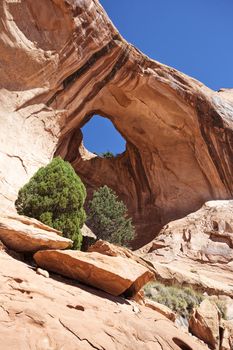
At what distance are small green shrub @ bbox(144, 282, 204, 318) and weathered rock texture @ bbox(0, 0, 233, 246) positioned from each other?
555 cm

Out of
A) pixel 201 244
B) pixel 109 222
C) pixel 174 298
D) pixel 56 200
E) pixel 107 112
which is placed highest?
pixel 107 112

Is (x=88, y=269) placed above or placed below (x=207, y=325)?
above

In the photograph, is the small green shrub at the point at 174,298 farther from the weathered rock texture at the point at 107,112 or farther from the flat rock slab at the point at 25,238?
the weathered rock texture at the point at 107,112

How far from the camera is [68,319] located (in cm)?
463

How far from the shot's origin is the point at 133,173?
85.7 ft

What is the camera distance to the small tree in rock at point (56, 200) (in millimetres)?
11992

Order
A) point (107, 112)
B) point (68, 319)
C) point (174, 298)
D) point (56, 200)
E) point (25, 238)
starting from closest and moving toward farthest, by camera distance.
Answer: point (68, 319), point (25, 238), point (174, 298), point (56, 200), point (107, 112)

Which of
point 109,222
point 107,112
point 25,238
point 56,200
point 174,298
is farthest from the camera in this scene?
point 107,112

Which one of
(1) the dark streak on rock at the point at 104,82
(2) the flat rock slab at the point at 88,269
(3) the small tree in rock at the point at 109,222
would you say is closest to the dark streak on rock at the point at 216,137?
(1) the dark streak on rock at the point at 104,82

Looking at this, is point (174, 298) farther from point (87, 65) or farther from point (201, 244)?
point (87, 65)

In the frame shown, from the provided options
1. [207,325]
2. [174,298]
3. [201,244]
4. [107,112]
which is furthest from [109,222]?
[207,325]

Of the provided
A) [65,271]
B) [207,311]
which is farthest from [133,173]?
[65,271]

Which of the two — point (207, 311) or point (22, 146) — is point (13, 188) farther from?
point (207, 311)

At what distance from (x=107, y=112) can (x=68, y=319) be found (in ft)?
65.6
